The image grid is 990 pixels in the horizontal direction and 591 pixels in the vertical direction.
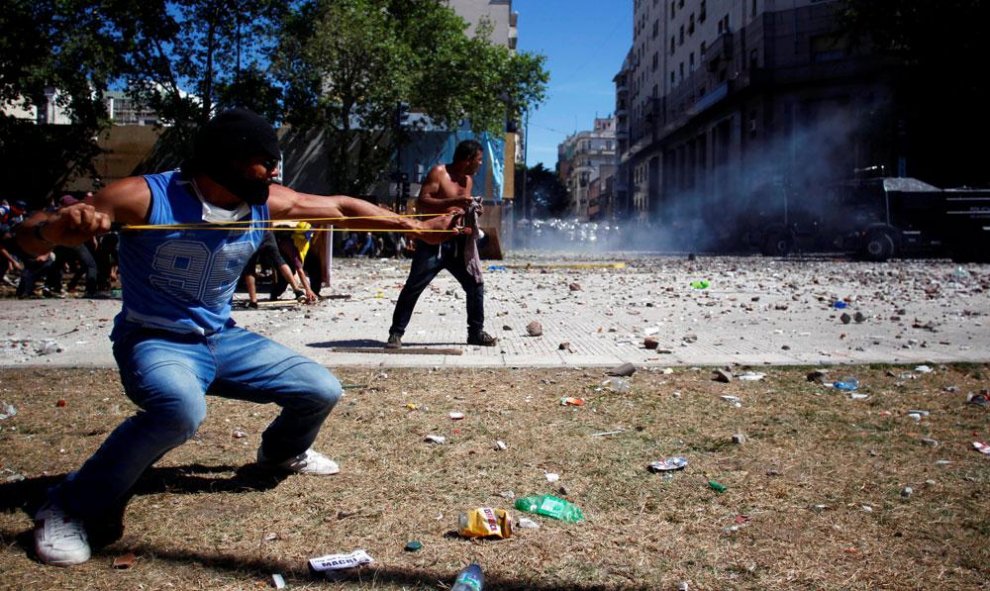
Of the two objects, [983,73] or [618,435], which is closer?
[618,435]

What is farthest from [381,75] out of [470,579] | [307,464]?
[470,579]

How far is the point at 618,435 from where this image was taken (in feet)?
13.8

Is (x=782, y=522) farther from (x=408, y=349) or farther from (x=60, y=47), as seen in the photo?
(x=60, y=47)

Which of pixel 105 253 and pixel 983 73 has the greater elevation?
pixel 983 73

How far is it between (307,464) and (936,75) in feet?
105

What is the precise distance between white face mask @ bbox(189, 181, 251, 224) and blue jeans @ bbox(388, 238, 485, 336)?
3381mm

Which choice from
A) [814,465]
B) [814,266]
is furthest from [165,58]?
[814,465]

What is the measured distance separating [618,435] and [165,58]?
96.9ft

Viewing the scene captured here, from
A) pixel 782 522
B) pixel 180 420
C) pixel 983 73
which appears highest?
pixel 983 73

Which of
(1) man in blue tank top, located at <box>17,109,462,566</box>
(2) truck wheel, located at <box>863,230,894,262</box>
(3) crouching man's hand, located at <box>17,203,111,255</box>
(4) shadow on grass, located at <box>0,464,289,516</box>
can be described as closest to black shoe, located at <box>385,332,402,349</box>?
(4) shadow on grass, located at <box>0,464,289,516</box>

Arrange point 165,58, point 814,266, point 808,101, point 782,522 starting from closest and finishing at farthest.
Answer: point 782,522, point 814,266, point 165,58, point 808,101

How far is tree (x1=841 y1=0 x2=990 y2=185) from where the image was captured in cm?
2656

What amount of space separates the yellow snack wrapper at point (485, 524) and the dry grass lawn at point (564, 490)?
4cm

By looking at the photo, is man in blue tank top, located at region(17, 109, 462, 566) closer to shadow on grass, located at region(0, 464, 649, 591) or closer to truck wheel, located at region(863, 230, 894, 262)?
shadow on grass, located at region(0, 464, 649, 591)
